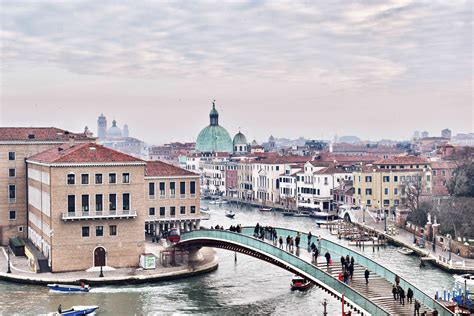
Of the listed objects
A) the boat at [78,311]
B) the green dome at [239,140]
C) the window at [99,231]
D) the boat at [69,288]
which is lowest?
the boat at [78,311]

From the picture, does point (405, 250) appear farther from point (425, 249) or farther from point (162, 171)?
point (162, 171)

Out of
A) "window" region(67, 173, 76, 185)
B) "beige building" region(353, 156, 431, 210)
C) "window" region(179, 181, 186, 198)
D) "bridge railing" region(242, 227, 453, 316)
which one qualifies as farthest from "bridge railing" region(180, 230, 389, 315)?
"beige building" region(353, 156, 431, 210)

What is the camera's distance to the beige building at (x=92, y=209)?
35.2 metres

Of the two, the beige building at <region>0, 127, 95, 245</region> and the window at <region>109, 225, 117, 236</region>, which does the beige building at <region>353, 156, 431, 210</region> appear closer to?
the beige building at <region>0, 127, 95, 245</region>

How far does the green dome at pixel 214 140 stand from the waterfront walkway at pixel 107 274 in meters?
90.1

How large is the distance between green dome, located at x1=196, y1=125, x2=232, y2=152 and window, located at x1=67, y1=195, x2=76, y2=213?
9193 cm

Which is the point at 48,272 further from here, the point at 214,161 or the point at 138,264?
the point at 214,161

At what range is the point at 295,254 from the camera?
2833 centimetres

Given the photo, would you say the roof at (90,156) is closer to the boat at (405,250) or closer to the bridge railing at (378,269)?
the bridge railing at (378,269)

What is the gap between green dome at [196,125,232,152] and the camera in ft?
420

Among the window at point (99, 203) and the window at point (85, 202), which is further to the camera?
the window at point (99, 203)

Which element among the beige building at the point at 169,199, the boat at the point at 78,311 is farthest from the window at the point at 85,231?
the beige building at the point at 169,199

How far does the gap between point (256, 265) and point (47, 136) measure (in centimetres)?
1468

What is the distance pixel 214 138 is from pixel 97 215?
92.8 m
